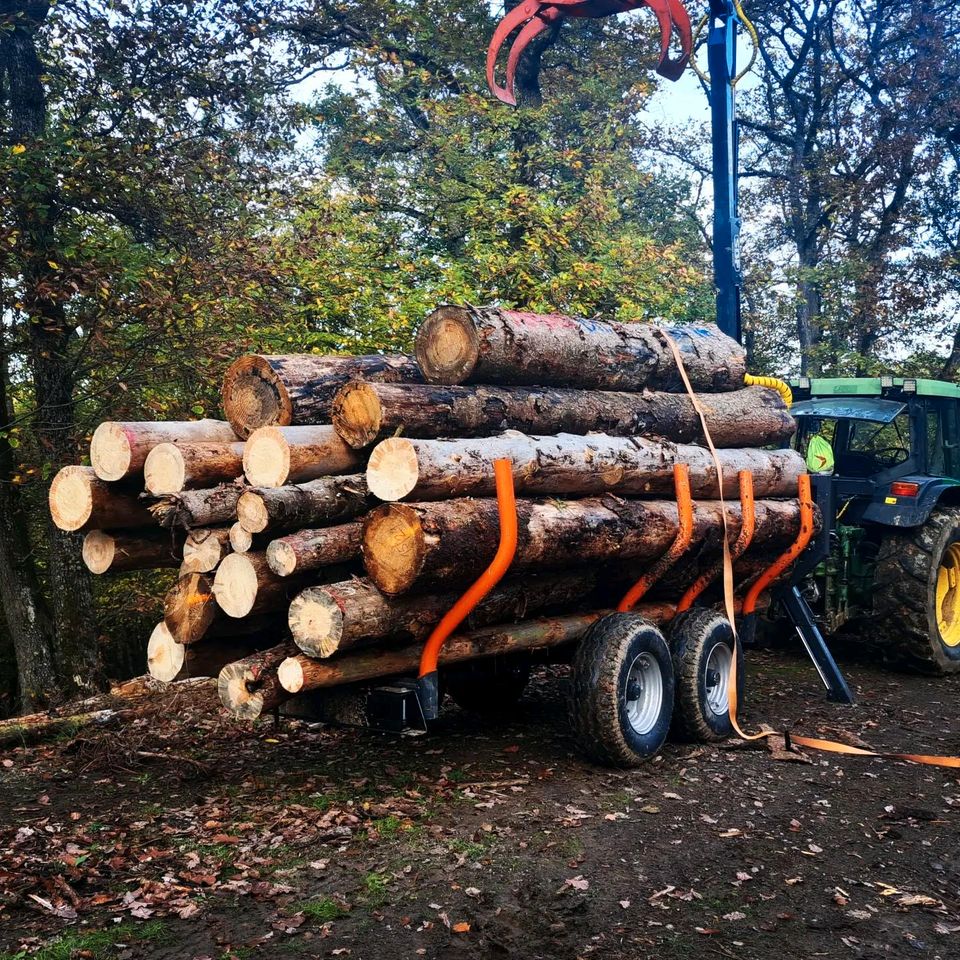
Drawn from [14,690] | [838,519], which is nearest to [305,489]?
[838,519]

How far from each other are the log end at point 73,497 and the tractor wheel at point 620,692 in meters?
3.19

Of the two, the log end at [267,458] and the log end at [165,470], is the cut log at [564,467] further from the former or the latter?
the log end at [165,470]

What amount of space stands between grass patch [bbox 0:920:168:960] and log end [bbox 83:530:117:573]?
2.54 m

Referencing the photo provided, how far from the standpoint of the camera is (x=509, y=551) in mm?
5867

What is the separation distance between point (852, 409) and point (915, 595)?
78.2 inches

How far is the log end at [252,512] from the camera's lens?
5438mm

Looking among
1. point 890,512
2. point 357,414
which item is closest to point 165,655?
point 357,414

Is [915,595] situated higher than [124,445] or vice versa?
[124,445]

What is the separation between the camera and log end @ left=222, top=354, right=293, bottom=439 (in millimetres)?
6160

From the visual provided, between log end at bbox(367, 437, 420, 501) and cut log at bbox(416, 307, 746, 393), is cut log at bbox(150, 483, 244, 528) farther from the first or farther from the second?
cut log at bbox(416, 307, 746, 393)

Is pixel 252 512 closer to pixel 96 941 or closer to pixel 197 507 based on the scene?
pixel 197 507

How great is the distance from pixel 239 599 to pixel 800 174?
21505mm

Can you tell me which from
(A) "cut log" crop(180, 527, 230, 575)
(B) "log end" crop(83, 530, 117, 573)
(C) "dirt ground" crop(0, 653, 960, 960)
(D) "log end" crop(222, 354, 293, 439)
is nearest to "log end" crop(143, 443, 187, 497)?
(A) "cut log" crop(180, 527, 230, 575)

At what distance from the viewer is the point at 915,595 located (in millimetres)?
9688
